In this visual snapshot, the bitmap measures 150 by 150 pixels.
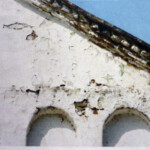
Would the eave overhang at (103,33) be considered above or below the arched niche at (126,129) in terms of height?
above

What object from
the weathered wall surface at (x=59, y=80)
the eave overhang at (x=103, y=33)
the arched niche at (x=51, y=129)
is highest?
the eave overhang at (x=103, y=33)

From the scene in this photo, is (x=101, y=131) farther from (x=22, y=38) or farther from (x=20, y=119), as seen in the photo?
(x=22, y=38)

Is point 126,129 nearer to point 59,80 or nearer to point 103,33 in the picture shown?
point 59,80

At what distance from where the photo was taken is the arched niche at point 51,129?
504 centimetres

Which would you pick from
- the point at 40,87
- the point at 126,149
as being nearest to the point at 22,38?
the point at 40,87

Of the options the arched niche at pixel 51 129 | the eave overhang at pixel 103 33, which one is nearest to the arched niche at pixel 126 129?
the arched niche at pixel 51 129

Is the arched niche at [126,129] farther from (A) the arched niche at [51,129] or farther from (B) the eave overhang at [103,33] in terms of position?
(B) the eave overhang at [103,33]

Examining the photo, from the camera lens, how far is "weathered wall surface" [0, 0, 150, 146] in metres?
5.07

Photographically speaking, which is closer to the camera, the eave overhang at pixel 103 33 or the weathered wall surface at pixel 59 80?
the weathered wall surface at pixel 59 80

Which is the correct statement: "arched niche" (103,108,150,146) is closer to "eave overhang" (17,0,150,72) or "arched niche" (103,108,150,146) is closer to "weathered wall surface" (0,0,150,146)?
"weathered wall surface" (0,0,150,146)

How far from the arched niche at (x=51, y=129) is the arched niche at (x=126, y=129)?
38 cm

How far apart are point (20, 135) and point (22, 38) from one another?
3.88 feet

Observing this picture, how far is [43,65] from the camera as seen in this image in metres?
5.39

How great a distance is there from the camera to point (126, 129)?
5184 mm
